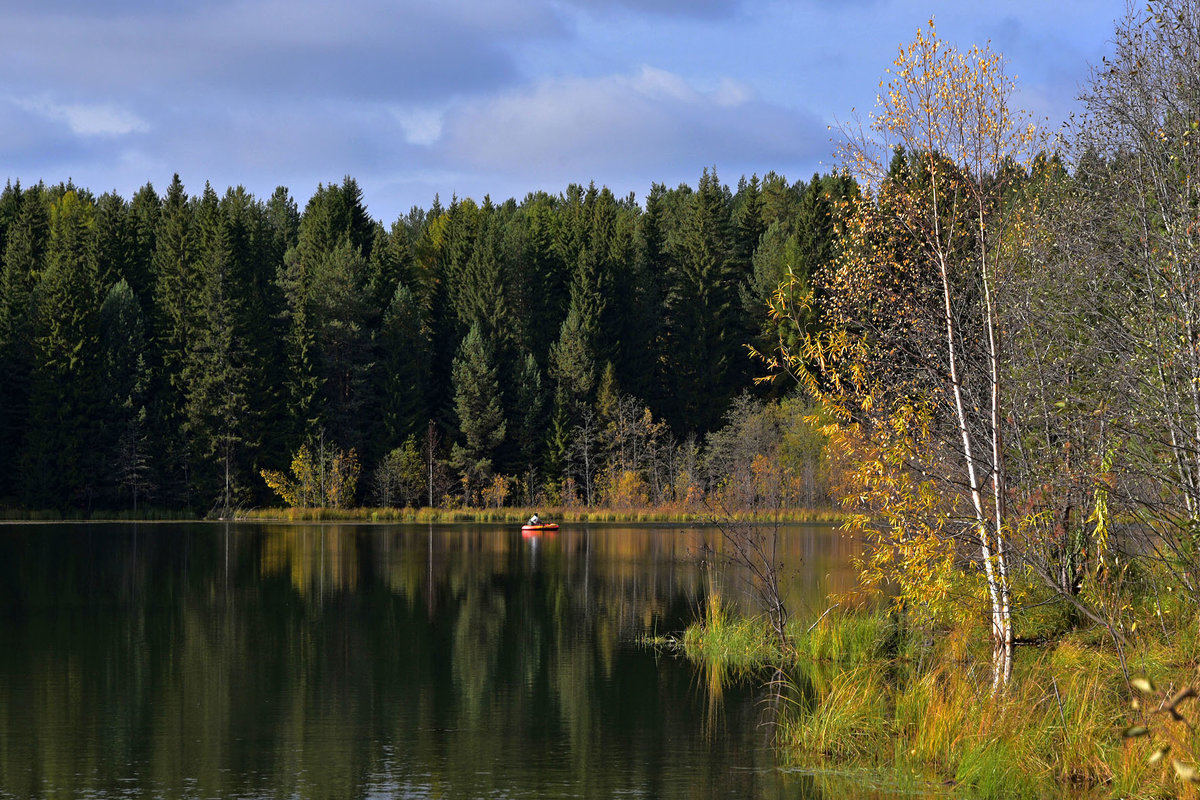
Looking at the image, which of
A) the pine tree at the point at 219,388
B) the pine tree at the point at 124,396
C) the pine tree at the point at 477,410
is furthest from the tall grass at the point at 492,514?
the pine tree at the point at 124,396

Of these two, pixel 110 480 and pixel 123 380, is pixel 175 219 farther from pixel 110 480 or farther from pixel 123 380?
pixel 110 480

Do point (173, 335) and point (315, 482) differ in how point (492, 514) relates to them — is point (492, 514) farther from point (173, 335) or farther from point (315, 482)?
point (173, 335)

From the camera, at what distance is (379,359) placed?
83562 mm

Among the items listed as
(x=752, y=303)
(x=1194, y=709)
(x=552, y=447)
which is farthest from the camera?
(x=752, y=303)

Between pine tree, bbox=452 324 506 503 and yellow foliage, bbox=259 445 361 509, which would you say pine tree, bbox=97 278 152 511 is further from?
pine tree, bbox=452 324 506 503

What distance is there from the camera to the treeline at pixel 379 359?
245 ft

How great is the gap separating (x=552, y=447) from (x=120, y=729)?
65863 mm

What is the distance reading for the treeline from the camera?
245ft

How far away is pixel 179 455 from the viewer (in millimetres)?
75750

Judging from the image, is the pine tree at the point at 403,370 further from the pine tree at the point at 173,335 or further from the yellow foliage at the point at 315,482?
the pine tree at the point at 173,335

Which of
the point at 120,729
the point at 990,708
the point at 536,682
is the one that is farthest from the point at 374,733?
the point at 990,708

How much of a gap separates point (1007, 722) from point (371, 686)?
1011 cm

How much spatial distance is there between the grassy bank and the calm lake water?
946mm

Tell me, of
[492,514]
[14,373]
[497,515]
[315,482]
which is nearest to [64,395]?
[14,373]
